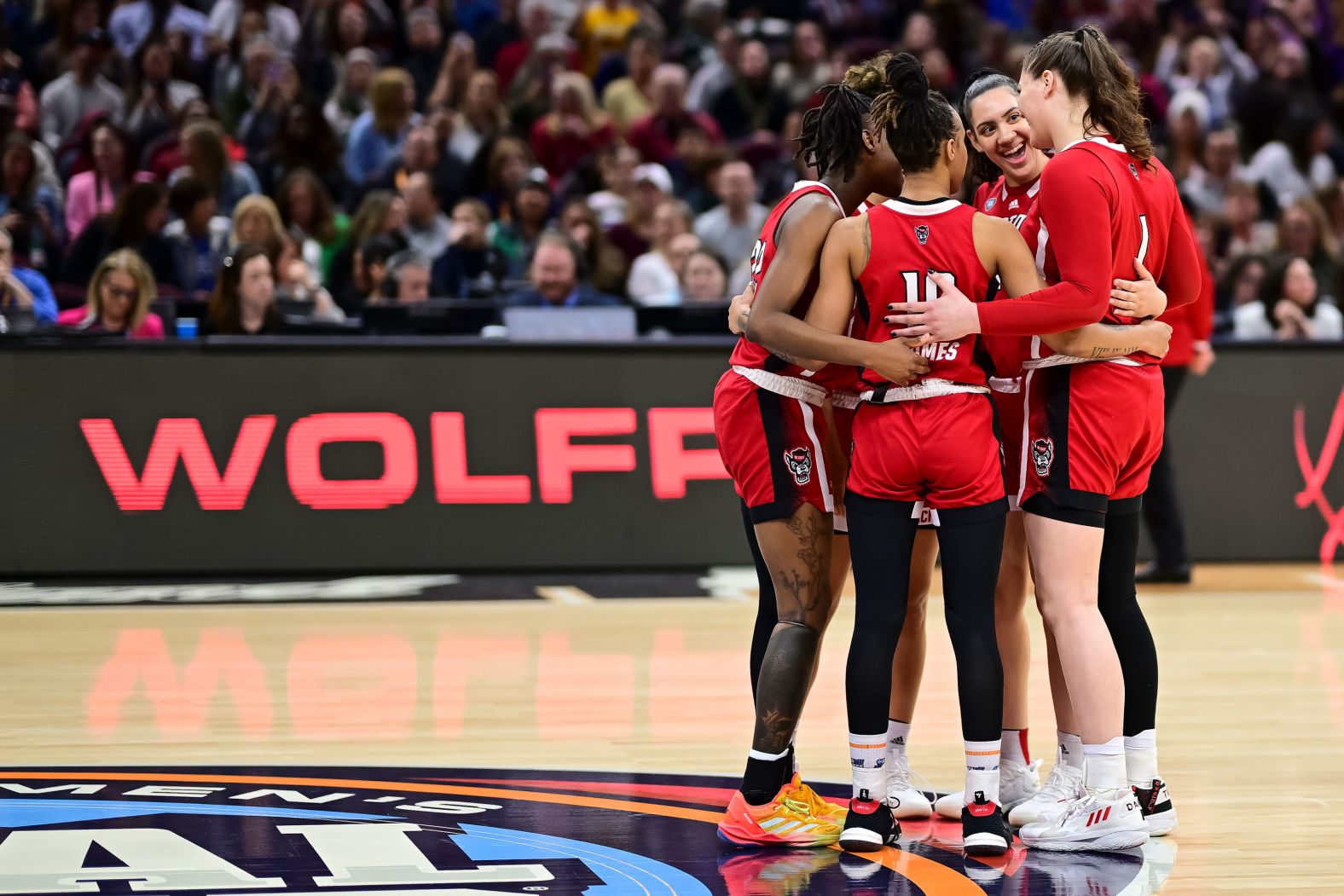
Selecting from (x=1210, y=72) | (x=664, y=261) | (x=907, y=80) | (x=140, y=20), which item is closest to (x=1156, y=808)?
(x=907, y=80)

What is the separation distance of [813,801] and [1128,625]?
0.94 meters

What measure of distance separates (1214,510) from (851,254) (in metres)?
5.99

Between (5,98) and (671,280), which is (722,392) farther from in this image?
(5,98)

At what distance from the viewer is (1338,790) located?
505 cm

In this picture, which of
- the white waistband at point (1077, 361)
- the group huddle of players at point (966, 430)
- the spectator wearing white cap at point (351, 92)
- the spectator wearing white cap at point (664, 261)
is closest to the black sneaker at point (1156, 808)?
the group huddle of players at point (966, 430)

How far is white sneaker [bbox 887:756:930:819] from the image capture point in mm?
4660

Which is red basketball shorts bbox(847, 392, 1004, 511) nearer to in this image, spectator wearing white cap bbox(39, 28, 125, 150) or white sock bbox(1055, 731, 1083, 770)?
white sock bbox(1055, 731, 1083, 770)

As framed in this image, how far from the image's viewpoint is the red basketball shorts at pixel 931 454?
4199 mm

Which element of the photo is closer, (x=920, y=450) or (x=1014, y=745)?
(x=920, y=450)

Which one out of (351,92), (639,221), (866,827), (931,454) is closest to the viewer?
(931,454)

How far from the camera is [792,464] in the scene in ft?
14.5

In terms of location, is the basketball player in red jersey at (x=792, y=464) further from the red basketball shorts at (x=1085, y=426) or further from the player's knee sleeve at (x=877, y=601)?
the red basketball shorts at (x=1085, y=426)

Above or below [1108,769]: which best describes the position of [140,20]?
above

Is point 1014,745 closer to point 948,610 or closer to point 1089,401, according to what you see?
point 948,610
